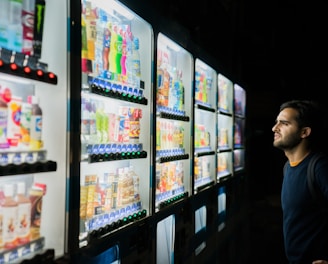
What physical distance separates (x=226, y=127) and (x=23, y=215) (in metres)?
3.66

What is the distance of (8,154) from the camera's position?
4.42 ft

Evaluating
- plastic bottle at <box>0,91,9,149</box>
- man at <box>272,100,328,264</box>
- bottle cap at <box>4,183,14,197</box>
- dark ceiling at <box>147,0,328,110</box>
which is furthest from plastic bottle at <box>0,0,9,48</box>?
dark ceiling at <box>147,0,328,110</box>

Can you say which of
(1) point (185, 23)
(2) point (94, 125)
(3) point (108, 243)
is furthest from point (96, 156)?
(1) point (185, 23)

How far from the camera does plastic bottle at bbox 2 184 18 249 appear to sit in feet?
4.65

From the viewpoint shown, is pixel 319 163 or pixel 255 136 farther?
pixel 255 136

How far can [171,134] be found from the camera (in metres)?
2.96

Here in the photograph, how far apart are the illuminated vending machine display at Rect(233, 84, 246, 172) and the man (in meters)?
2.80

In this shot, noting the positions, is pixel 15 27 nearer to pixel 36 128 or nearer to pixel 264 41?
pixel 36 128

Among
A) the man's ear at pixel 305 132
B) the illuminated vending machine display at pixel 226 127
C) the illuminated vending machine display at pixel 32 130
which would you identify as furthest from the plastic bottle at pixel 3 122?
the illuminated vending machine display at pixel 226 127

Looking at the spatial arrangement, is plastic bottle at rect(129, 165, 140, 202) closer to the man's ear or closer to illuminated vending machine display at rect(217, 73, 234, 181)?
the man's ear

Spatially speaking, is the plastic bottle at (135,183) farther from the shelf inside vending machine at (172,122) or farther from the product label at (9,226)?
the product label at (9,226)

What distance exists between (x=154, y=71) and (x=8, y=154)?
1.29m

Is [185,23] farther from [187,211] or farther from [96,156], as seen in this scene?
[96,156]

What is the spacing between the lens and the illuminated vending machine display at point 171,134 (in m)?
2.69
